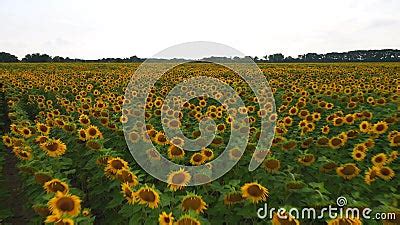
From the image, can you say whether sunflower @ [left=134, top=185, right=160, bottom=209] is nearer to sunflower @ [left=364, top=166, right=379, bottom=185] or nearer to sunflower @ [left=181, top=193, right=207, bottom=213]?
sunflower @ [left=181, top=193, right=207, bottom=213]

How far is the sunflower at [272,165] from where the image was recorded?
391 centimetres

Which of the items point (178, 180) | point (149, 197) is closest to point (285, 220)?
point (149, 197)

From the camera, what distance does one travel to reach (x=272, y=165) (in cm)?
392

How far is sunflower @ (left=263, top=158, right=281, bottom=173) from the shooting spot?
12.8 feet

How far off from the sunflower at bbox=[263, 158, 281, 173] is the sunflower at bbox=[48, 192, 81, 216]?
6.90ft

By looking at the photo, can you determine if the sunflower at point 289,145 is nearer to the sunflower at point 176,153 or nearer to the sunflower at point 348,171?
the sunflower at point 348,171

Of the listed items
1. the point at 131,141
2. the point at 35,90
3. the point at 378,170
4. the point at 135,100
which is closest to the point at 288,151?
the point at 378,170

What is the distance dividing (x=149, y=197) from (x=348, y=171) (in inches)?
88.1

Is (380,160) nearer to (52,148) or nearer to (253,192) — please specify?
(253,192)

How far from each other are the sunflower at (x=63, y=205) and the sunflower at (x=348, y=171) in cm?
275

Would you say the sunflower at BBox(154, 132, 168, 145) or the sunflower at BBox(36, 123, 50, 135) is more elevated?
the sunflower at BBox(36, 123, 50, 135)

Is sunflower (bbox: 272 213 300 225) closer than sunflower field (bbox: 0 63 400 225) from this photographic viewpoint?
Yes

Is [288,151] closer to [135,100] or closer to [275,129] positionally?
[275,129]

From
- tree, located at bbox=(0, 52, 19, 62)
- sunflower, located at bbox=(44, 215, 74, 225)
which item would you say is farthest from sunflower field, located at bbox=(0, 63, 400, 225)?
tree, located at bbox=(0, 52, 19, 62)
